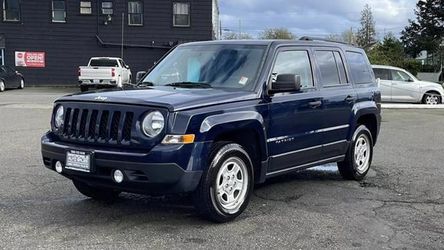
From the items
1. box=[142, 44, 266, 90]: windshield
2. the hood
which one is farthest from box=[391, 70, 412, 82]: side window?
the hood

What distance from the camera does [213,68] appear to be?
6383 mm

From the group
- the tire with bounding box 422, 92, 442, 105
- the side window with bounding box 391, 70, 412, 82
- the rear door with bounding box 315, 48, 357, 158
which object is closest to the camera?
the rear door with bounding box 315, 48, 357, 158

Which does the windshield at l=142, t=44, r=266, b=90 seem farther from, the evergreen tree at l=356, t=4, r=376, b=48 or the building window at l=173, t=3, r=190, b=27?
the evergreen tree at l=356, t=4, r=376, b=48

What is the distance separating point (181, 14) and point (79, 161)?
103 ft

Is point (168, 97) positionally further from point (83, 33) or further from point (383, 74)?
point (83, 33)

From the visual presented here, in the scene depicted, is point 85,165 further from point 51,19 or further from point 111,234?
point 51,19

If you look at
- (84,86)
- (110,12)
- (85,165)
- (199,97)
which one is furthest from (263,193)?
(110,12)

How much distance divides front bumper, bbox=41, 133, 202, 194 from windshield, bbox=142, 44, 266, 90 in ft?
4.18

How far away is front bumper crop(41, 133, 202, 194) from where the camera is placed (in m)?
5.02

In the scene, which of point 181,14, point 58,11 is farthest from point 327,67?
point 58,11

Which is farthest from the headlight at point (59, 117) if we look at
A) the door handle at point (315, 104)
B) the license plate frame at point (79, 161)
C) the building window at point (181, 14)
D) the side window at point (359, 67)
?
the building window at point (181, 14)

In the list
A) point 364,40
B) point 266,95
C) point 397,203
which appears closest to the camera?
point 266,95

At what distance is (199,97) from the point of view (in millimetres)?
5445

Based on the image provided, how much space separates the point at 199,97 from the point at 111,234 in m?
1.50
